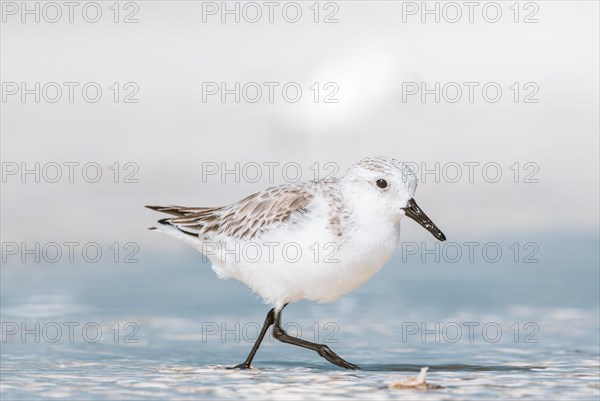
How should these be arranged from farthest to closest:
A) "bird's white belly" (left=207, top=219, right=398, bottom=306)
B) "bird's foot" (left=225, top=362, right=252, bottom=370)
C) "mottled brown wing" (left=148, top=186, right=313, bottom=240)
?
"bird's foot" (left=225, top=362, right=252, bottom=370)
"mottled brown wing" (left=148, top=186, right=313, bottom=240)
"bird's white belly" (left=207, top=219, right=398, bottom=306)

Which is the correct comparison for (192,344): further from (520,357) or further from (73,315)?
(520,357)

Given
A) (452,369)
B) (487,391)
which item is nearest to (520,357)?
(452,369)

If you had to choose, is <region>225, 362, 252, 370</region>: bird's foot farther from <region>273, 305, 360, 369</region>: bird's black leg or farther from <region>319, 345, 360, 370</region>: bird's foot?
<region>319, 345, 360, 370</region>: bird's foot

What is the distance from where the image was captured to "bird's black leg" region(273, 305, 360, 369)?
9.37 m

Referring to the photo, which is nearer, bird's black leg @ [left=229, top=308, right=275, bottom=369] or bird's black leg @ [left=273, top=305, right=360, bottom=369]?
bird's black leg @ [left=273, top=305, right=360, bottom=369]

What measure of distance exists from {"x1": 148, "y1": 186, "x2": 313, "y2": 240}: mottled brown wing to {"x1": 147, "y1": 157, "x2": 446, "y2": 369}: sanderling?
0.01 metres

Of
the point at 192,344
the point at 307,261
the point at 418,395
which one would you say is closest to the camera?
the point at 418,395

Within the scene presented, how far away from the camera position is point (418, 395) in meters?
8.14

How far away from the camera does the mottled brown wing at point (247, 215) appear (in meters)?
9.32

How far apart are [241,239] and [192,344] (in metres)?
1.42

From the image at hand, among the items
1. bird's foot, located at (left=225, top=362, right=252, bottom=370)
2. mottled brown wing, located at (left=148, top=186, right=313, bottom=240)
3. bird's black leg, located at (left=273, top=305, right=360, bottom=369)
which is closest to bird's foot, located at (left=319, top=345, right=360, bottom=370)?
bird's black leg, located at (left=273, top=305, right=360, bottom=369)

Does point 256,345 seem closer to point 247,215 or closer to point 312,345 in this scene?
point 312,345

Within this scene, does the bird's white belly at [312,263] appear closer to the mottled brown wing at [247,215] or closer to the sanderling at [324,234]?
the sanderling at [324,234]

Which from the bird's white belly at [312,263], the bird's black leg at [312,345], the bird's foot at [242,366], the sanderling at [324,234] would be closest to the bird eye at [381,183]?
the sanderling at [324,234]
